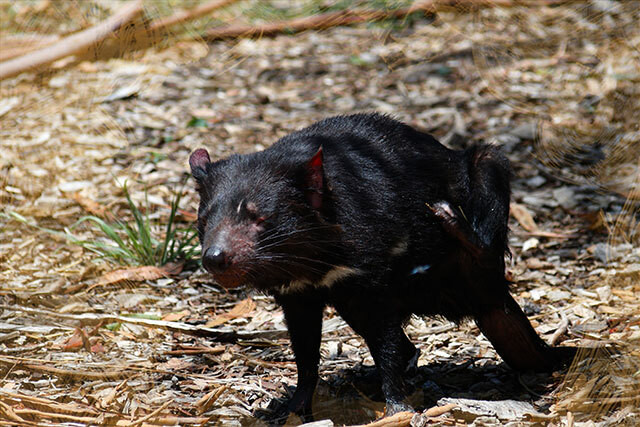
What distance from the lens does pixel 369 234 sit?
3.21 metres

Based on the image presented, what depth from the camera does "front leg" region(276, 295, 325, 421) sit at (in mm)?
3434

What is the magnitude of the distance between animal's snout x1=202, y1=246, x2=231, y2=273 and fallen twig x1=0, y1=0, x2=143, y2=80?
1.84 m

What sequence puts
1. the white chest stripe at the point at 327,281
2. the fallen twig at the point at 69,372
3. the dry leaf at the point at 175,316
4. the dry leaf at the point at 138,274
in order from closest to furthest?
the white chest stripe at the point at 327,281 → the fallen twig at the point at 69,372 → the dry leaf at the point at 175,316 → the dry leaf at the point at 138,274

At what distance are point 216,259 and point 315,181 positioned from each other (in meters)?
0.52

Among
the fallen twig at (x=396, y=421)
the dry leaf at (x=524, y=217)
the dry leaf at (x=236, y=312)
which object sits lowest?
the fallen twig at (x=396, y=421)

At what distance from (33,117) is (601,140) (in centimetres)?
461

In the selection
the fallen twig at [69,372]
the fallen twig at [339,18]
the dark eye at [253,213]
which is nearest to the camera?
the dark eye at [253,213]

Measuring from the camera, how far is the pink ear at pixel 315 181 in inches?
122

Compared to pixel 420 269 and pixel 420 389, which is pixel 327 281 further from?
pixel 420 389

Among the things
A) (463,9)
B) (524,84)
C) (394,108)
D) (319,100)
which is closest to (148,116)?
(319,100)

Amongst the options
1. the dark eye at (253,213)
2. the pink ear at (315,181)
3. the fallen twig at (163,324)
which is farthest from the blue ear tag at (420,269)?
the fallen twig at (163,324)

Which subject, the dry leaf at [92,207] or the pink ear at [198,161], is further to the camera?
the dry leaf at [92,207]

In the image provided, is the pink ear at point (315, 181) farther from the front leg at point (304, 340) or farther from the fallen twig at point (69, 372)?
the fallen twig at point (69, 372)

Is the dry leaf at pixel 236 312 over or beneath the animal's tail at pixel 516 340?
over
